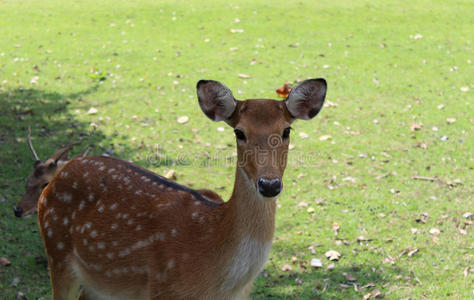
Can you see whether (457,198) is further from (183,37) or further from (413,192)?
(183,37)

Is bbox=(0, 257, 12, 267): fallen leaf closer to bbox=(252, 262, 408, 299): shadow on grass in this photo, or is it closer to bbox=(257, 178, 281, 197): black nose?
bbox=(252, 262, 408, 299): shadow on grass

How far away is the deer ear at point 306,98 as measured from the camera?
3.43m

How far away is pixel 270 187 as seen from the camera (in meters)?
2.96

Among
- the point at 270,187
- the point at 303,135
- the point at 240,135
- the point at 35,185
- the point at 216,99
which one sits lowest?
the point at 303,135

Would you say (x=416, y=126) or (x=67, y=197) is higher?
(x=67, y=197)

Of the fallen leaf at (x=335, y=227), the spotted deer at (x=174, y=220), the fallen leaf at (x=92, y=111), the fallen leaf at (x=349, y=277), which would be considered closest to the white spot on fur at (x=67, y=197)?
the spotted deer at (x=174, y=220)

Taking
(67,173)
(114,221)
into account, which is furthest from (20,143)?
(114,221)

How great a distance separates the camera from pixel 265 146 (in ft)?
A: 10.4

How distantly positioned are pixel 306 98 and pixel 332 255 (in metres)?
2.78


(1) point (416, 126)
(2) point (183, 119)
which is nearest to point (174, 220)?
(2) point (183, 119)

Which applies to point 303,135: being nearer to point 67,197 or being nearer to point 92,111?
point 92,111

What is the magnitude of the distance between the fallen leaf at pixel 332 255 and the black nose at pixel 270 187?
300 centimetres

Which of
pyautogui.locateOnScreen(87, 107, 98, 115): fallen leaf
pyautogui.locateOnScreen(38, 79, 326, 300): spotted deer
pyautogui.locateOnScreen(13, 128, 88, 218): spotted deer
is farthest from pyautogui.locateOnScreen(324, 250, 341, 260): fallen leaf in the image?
pyautogui.locateOnScreen(87, 107, 98, 115): fallen leaf

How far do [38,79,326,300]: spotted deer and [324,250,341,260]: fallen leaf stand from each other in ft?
7.37
